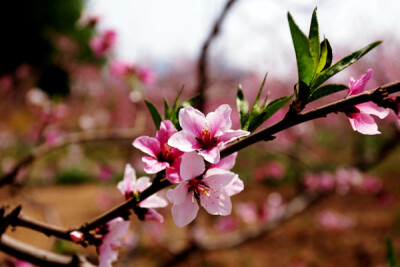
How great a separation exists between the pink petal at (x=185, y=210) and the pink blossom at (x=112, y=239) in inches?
4.4

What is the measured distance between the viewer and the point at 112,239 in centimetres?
62

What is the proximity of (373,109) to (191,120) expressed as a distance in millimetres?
327

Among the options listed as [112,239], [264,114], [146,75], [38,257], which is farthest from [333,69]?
[146,75]

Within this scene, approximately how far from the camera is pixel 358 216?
5438mm

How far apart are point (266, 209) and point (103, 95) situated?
15.8m

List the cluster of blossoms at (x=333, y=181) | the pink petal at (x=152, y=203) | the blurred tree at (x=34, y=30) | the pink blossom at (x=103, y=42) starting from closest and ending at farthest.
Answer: the pink petal at (x=152, y=203) → the pink blossom at (x=103, y=42) → the cluster of blossoms at (x=333, y=181) → the blurred tree at (x=34, y=30)

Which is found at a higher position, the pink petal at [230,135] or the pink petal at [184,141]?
the pink petal at [184,141]

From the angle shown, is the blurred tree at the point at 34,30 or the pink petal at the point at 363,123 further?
the blurred tree at the point at 34,30

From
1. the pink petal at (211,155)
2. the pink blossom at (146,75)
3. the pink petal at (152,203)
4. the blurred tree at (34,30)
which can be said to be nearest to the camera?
the pink petal at (211,155)

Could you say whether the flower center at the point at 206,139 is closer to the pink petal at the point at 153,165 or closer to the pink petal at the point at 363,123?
the pink petal at the point at 153,165

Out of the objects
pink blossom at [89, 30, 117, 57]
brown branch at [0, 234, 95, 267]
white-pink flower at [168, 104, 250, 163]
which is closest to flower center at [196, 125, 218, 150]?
white-pink flower at [168, 104, 250, 163]

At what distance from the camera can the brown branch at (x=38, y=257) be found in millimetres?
637

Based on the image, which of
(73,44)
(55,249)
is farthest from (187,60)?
(55,249)

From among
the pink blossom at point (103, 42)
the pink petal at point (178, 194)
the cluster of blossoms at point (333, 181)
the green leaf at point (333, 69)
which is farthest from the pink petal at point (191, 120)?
the cluster of blossoms at point (333, 181)
